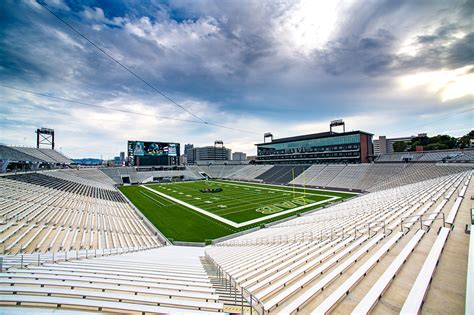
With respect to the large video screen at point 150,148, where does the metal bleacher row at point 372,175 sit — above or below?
below

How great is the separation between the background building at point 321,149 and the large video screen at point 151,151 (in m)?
Answer: 34.2

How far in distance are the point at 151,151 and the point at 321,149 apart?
53.9 m

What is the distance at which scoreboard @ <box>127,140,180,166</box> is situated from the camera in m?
61.4

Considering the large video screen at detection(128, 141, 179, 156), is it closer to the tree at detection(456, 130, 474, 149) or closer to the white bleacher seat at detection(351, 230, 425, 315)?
the white bleacher seat at detection(351, 230, 425, 315)

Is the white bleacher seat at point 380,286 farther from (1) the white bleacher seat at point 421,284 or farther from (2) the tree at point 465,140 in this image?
(2) the tree at point 465,140

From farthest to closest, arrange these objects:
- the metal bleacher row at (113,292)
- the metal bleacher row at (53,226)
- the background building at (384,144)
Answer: the background building at (384,144), the metal bleacher row at (53,226), the metal bleacher row at (113,292)

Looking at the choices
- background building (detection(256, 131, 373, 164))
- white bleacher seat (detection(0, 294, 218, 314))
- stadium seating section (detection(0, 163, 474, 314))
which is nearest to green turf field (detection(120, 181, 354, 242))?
stadium seating section (detection(0, 163, 474, 314))

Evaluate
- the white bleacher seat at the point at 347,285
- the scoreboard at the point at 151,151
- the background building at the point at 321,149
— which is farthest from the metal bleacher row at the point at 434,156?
the scoreboard at the point at 151,151

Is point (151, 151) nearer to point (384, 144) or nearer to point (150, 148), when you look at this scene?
point (150, 148)

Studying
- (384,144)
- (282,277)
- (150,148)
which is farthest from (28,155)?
(384,144)

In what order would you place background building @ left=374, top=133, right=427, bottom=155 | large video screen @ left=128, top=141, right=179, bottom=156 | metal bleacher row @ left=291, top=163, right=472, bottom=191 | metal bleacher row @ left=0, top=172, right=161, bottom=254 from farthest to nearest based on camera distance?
background building @ left=374, top=133, right=427, bottom=155
large video screen @ left=128, top=141, right=179, bottom=156
metal bleacher row @ left=291, top=163, right=472, bottom=191
metal bleacher row @ left=0, top=172, right=161, bottom=254

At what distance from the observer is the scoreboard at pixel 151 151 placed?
201 feet

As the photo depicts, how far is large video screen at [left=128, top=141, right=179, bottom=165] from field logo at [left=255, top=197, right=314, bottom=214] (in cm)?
4819

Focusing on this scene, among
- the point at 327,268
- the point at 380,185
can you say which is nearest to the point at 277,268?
the point at 327,268
